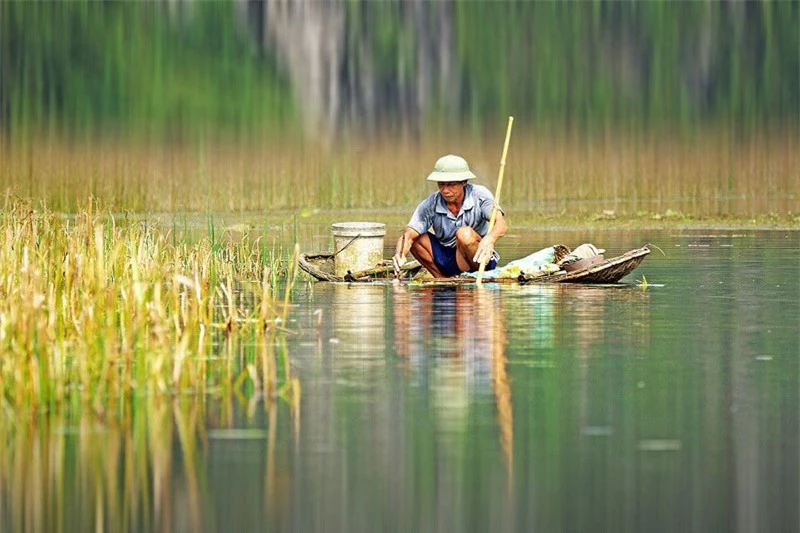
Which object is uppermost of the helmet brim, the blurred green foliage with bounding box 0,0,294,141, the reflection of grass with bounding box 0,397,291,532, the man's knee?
the blurred green foliage with bounding box 0,0,294,141

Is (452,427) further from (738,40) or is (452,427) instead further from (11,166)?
(738,40)

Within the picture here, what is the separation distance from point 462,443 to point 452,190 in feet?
27.4

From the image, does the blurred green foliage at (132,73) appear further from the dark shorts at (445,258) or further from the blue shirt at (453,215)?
the blue shirt at (453,215)

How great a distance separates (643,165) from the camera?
39.8 m

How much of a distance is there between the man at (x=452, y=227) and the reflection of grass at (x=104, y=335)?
262cm

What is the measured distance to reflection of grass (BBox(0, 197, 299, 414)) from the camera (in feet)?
32.1

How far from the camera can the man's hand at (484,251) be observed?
16.5 m

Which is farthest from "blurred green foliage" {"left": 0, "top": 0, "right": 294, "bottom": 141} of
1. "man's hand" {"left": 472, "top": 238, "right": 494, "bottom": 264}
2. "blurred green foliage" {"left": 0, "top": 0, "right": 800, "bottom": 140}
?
"man's hand" {"left": 472, "top": 238, "right": 494, "bottom": 264}

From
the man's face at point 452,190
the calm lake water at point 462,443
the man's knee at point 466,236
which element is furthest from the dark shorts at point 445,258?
the calm lake water at point 462,443

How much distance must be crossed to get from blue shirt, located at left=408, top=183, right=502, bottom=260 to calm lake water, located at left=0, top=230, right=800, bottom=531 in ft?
11.2

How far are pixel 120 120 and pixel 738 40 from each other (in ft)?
62.9

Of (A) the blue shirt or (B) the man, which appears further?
(A) the blue shirt

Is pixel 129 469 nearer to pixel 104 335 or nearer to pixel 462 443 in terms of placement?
pixel 462 443

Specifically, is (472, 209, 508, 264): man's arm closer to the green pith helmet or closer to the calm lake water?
the green pith helmet
